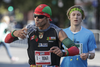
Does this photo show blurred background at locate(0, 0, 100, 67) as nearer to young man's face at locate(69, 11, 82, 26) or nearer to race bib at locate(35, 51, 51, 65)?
young man's face at locate(69, 11, 82, 26)

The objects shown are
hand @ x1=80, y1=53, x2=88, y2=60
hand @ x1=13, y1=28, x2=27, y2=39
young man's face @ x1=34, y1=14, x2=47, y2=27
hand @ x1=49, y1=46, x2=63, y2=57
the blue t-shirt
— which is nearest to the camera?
hand @ x1=49, y1=46, x2=63, y2=57

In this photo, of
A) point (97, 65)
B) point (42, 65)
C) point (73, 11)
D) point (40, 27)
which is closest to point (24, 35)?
point (40, 27)

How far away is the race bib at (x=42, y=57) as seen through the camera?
3899mm

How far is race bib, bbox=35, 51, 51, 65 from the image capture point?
3.90m

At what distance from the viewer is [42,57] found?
3.93 metres

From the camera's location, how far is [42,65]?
13.0ft

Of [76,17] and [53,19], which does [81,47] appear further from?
[53,19]

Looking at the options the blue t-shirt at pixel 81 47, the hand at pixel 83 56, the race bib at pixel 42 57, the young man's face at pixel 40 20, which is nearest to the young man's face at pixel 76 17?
the blue t-shirt at pixel 81 47

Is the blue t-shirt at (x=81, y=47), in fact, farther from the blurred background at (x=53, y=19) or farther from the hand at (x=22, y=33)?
the blurred background at (x=53, y=19)

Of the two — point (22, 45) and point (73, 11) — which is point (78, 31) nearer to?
point (73, 11)

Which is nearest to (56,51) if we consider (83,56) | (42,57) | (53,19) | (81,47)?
(42,57)

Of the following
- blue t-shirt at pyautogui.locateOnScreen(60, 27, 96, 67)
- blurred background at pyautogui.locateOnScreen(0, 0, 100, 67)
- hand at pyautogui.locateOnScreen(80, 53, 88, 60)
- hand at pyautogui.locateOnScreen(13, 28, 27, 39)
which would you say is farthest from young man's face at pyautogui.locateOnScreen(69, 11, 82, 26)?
blurred background at pyautogui.locateOnScreen(0, 0, 100, 67)

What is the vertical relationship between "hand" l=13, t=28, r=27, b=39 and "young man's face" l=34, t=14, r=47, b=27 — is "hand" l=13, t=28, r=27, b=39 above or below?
below

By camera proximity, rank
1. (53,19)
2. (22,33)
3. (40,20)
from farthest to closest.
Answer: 1. (53,19)
2. (40,20)
3. (22,33)
